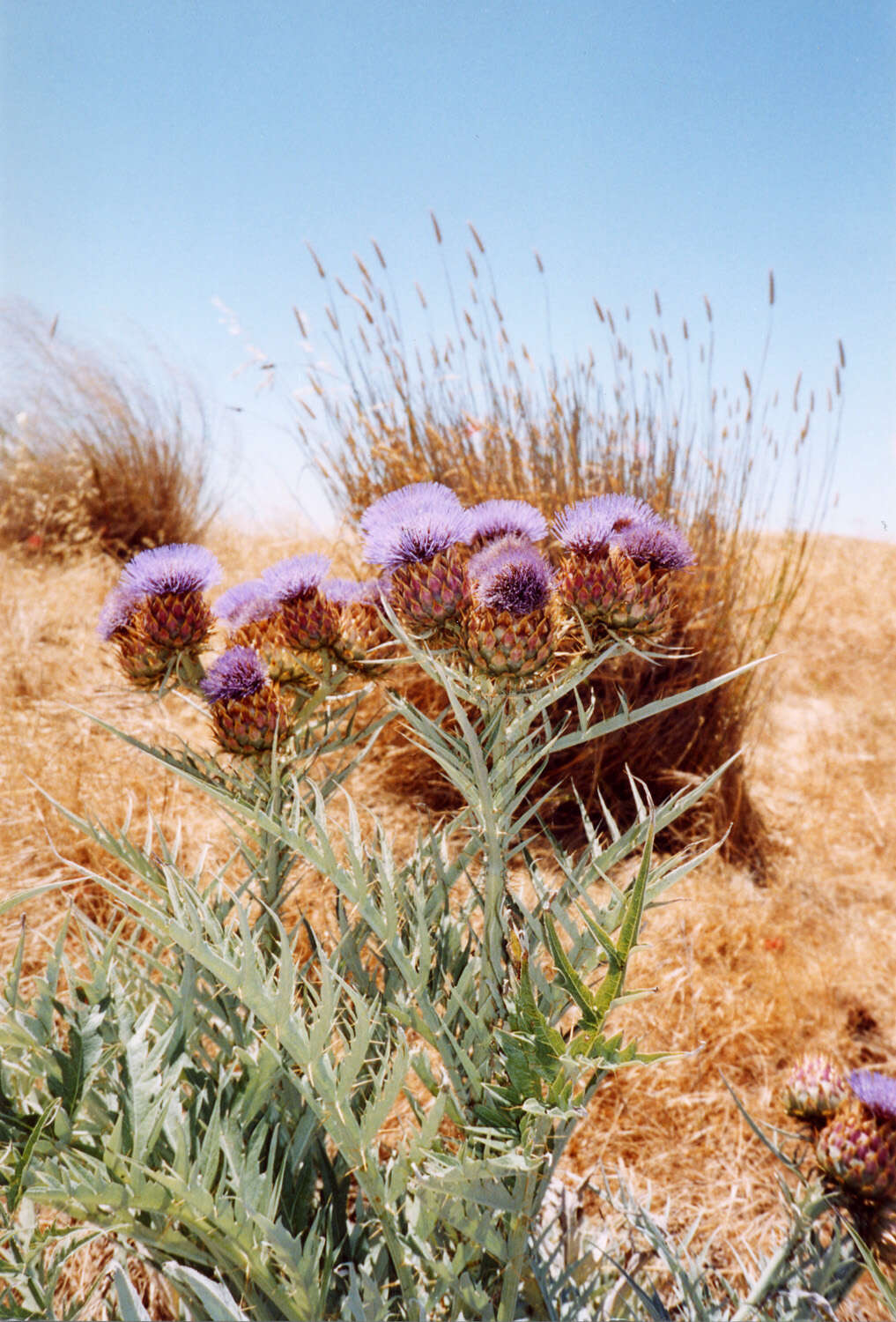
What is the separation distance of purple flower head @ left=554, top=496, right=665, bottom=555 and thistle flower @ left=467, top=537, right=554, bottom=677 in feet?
0.16

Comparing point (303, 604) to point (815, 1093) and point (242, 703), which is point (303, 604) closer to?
point (242, 703)

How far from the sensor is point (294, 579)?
40.9 inches

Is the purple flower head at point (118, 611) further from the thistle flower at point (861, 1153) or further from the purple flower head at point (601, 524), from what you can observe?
the thistle flower at point (861, 1153)

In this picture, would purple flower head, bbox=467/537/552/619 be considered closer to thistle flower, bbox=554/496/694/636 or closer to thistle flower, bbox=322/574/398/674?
thistle flower, bbox=554/496/694/636

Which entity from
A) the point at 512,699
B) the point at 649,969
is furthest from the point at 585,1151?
the point at 512,699

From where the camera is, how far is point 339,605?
1.12m

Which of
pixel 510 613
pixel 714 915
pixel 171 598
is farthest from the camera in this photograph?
pixel 714 915

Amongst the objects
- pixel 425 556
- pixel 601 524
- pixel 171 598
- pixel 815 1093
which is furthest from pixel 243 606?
pixel 815 1093

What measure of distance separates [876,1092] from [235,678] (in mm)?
901

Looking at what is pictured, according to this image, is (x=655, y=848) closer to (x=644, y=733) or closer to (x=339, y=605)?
(x=644, y=733)

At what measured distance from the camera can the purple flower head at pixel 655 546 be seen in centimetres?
92

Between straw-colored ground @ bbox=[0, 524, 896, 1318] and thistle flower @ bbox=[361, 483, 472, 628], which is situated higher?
thistle flower @ bbox=[361, 483, 472, 628]

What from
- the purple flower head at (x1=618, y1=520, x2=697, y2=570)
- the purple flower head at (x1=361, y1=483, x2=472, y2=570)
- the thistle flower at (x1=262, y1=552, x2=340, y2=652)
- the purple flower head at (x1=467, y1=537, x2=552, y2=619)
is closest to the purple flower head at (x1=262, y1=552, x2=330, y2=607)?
the thistle flower at (x1=262, y1=552, x2=340, y2=652)

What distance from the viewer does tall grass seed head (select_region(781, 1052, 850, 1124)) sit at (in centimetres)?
108
